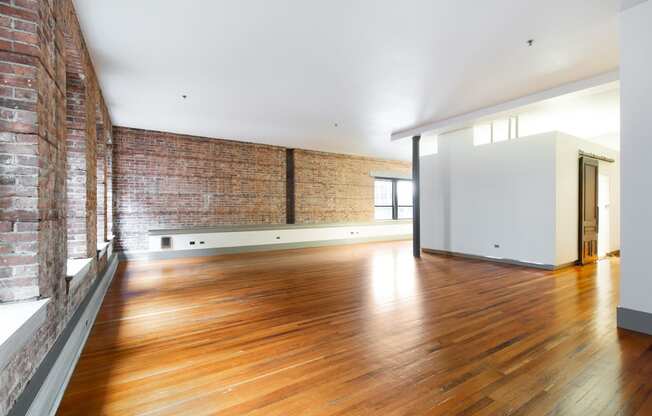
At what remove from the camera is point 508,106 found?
18.0 feet

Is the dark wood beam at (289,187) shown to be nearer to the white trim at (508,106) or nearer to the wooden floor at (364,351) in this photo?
the white trim at (508,106)

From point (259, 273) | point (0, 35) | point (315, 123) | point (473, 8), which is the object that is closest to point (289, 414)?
point (0, 35)

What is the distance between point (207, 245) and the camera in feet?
26.8

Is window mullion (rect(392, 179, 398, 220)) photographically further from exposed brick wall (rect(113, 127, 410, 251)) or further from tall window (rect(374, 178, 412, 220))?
exposed brick wall (rect(113, 127, 410, 251))

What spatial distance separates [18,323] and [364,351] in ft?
7.14

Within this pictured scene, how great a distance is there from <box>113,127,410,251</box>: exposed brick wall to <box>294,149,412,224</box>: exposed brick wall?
0.11ft

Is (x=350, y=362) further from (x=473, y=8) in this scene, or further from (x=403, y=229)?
(x=403, y=229)

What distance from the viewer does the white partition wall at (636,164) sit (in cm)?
288

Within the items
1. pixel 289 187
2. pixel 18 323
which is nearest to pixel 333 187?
pixel 289 187

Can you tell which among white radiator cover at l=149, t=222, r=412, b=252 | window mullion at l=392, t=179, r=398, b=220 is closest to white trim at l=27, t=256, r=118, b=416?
white radiator cover at l=149, t=222, r=412, b=252

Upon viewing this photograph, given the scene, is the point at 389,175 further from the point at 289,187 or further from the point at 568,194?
the point at 568,194

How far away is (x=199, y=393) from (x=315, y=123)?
583 centimetres

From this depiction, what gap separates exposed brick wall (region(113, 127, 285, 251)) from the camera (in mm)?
7379

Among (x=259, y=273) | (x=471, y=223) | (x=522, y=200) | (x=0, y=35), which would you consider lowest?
(x=259, y=273)
